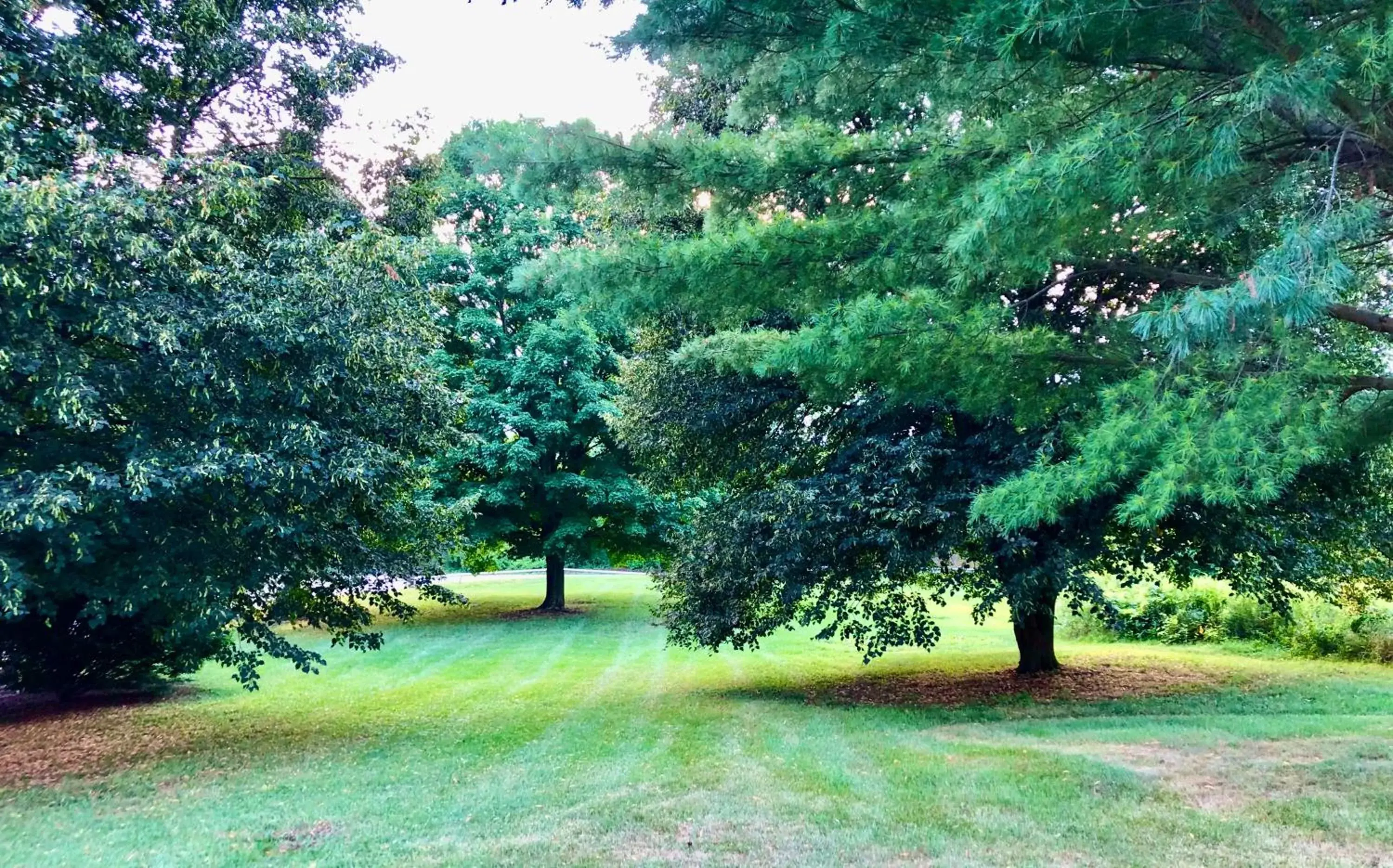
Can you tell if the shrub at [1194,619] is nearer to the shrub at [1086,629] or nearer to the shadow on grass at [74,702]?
the shrub at [1086,629]

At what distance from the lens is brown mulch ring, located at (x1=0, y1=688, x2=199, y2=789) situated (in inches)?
312

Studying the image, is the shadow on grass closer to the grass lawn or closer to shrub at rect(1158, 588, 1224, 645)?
the grass lawn

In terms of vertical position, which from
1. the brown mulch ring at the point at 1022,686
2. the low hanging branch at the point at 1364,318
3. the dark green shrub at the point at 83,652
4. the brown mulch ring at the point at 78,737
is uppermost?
the low hanging branch at the point at 1364,318

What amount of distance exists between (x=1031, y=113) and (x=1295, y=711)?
27.0 feet

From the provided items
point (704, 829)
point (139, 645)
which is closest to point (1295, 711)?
point (704, 829)

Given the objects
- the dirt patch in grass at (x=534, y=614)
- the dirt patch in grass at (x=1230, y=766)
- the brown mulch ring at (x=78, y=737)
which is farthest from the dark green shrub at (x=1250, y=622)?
the brown mulch ring at (x=78, y=737)

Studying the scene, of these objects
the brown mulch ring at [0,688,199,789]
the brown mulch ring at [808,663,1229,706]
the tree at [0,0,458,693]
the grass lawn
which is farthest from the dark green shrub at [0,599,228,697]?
the brown mulch ring at [808,663,1229,706]

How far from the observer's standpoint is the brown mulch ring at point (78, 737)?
7926 mm

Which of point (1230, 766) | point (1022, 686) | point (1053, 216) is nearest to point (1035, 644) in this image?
point (1022, 686)

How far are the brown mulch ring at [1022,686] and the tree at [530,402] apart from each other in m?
9.27

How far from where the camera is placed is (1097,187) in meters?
4.33

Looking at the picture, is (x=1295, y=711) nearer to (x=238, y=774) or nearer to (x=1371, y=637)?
(x=1371, y=637)

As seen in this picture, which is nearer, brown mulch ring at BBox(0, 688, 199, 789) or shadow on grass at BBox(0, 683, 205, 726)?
brown mulch ring at BBox(0, 688, 199, 789)

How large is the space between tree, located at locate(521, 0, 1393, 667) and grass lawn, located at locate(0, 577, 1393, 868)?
2129mm
